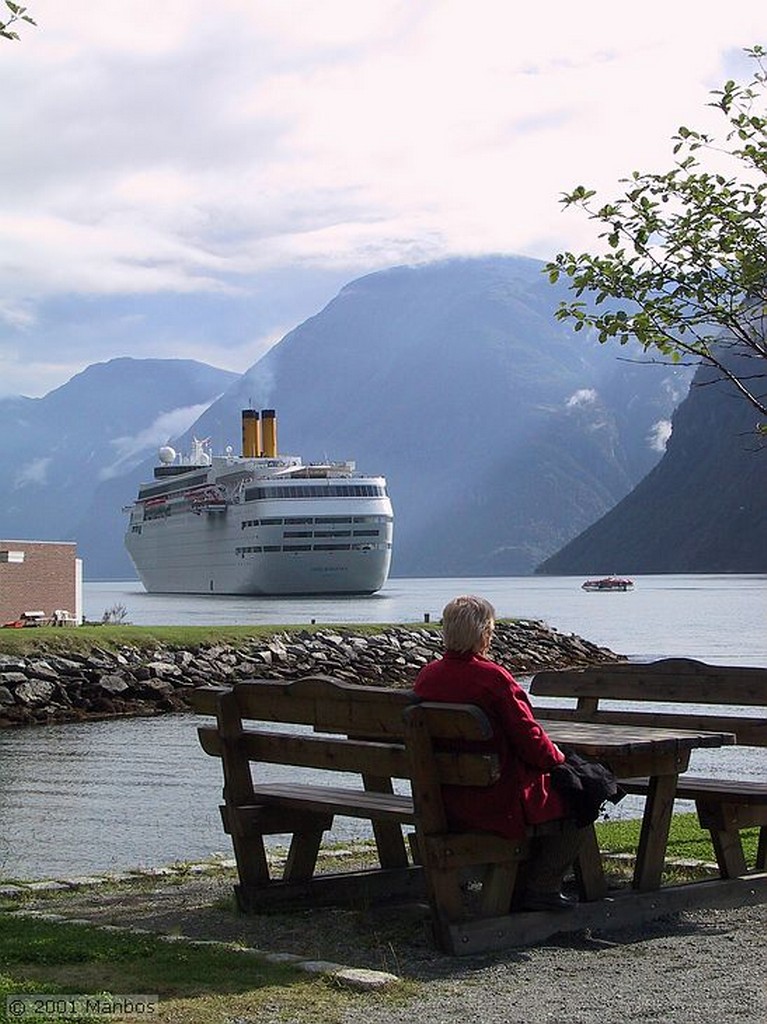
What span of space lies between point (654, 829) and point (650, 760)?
1.04ft

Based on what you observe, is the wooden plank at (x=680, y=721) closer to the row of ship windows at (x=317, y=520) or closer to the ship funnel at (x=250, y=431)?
the row of ship windows at (x=317, y=520)

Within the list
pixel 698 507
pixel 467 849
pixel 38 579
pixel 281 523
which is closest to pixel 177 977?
pixel 467 849

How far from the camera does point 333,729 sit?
602 cm

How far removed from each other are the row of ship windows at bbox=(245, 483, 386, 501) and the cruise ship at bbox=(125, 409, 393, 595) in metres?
0.06

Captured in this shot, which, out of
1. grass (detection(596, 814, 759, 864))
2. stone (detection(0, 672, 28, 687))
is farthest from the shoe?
stone (detection(0, 672, 28, 687))

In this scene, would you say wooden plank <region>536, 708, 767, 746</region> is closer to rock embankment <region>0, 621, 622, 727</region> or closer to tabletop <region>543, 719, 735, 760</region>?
tabletop <region>543, 719, 735, 760</region>

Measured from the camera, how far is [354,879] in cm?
669

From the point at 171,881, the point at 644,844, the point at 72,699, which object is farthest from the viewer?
the point at 72,699

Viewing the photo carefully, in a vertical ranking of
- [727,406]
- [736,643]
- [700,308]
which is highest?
[727,406]

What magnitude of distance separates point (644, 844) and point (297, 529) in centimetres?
9029

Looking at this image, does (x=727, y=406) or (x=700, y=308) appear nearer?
(x=700, y=308)

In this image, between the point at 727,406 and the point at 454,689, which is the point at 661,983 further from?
the point at 727,406

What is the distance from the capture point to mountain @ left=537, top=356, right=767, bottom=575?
147 m

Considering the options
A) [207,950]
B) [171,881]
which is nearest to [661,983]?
Result: [207,950]
